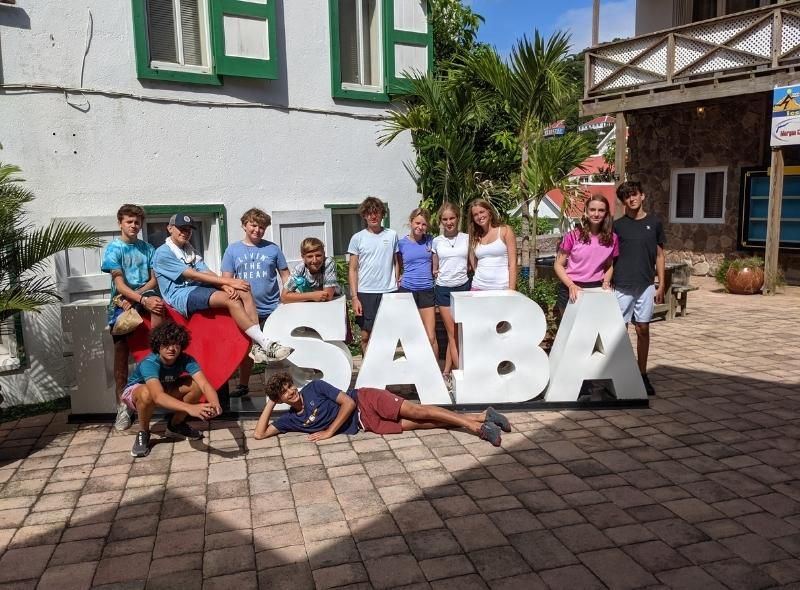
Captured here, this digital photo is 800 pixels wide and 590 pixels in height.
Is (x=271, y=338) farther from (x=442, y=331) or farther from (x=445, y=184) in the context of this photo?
(x=445, y=184)

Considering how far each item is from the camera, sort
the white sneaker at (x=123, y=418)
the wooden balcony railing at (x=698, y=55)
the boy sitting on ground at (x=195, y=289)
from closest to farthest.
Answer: the boy sitting on ground at (x=195, y=289)
the white sneaker at (x=123, y=418)
the wooden balcony railing at (x=698, y=55)

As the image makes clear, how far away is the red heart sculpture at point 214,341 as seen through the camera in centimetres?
493

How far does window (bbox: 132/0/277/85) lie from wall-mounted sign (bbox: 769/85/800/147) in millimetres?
8462

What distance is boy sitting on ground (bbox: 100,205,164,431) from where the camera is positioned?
16.1ft

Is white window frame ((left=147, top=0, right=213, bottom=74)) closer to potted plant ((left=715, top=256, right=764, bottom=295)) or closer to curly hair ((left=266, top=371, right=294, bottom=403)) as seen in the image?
curly hair ((left=266, top=371, right=294, bottom=403))

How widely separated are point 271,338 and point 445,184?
3660mm

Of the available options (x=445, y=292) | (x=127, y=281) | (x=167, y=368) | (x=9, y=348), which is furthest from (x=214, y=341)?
(x=9, y=348)

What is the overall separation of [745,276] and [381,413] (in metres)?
9.22

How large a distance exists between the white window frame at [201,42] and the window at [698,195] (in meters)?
10.7

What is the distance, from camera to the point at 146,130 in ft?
20.2

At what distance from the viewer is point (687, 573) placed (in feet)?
9.84

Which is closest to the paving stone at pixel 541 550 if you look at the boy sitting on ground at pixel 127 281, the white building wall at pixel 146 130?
the boy sitting on ground at pixel 127 281

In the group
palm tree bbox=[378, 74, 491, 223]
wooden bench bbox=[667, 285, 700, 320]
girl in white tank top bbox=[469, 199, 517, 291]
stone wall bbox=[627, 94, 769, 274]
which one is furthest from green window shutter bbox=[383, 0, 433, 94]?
stone wall bbox=[627, 94, 769, 274]

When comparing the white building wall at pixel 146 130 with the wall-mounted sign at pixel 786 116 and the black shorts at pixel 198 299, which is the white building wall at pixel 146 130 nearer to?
the black shorts at pixel 198 299
